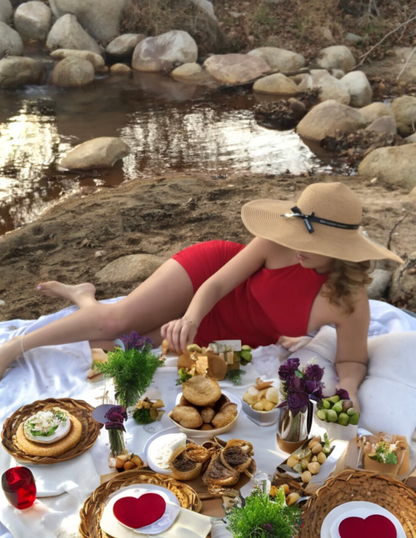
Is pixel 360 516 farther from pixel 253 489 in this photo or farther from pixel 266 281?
pixel 266 281

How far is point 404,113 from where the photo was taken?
9422mm

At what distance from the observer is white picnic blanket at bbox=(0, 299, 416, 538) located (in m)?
2.10

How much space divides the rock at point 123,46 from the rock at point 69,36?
0.36 metres

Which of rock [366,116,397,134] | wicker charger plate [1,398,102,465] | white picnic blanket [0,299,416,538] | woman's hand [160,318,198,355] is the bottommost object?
rock [366,116,397,134]

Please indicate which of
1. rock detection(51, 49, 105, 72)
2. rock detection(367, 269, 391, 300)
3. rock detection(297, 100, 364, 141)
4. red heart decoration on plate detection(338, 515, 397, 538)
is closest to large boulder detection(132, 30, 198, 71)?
rock detection(51, 49, 105, 72)

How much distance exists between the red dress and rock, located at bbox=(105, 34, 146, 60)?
1085cm

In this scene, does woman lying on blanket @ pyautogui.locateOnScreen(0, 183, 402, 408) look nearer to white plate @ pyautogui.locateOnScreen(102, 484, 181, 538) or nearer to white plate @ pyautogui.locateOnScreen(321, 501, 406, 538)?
white plate @ pyautogui.locateOnScreen(102, 484, 181, 538)

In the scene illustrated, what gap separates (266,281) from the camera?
3.13m

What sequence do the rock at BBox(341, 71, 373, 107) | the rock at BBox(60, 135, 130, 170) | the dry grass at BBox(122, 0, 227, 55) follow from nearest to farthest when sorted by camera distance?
the rock at BBox(60, 135, 130, 170), the rock at BBox(341, 71, 373, 107), the dry grass at BBox(122, 0, 227, 55)

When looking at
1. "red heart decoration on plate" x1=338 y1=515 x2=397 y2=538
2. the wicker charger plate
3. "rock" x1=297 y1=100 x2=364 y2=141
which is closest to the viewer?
"red heart decoration on plate" x1=338 y1=515 x2=397 y2=538

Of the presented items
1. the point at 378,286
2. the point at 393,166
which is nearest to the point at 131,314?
the point at 378,286

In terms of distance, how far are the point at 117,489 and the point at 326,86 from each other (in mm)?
10132

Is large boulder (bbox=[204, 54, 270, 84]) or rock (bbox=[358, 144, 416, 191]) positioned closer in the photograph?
rock (bbox=[358, 144, 416, 191])

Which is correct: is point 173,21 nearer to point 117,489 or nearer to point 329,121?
point 329,121
